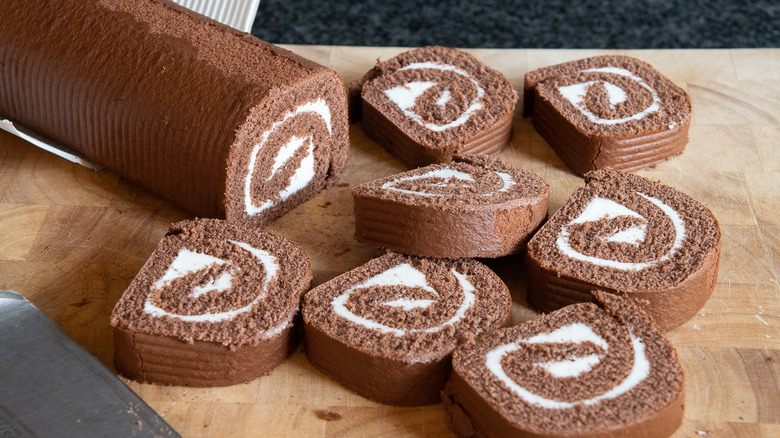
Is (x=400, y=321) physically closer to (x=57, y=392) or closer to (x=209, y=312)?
(x=209, y=312)

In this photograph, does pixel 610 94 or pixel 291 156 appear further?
pixel 610 94

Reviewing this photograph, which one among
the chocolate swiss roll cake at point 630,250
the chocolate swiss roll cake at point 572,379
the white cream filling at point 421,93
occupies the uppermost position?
the white cream filling at point 421,93

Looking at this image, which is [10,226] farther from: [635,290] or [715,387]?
[715,387]

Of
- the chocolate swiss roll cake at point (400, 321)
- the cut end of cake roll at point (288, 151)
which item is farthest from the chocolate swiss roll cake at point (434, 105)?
the chocolate swiss roll cake at point (400, 321)

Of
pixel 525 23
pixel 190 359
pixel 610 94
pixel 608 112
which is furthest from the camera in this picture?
pixel 525 23

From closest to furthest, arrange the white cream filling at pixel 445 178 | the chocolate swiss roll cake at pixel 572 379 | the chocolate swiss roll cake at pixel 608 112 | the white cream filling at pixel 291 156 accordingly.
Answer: the chocolate swiss roll cake at pixel 572 379
the white cream filling at pixel 445 178
the white cream filling at pixel 291 156
the chocolate swiss roll cake at pixel 608 112

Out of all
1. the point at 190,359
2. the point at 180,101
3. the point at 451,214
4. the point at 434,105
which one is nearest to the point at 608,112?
the point at 434,105

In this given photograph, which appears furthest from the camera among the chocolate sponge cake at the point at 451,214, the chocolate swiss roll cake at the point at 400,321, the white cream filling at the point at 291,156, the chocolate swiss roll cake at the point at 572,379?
the white cream filling at the point at 291,156

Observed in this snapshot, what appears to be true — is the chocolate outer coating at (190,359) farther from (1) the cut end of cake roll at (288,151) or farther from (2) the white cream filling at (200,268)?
(1) the cut end of cake roll at (288,151)
